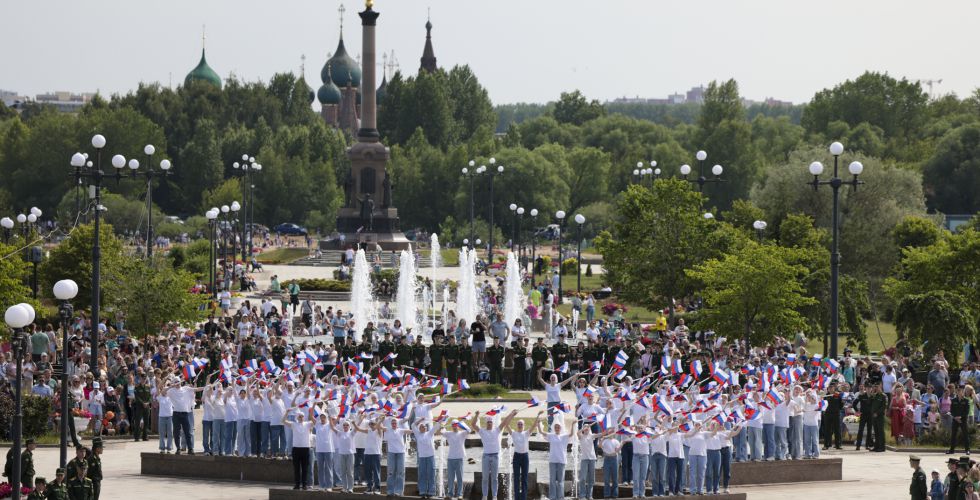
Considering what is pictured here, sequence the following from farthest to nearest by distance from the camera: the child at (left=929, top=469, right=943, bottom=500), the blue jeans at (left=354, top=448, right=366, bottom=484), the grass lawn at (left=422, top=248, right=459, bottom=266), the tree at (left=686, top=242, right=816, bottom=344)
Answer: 1. the grass lawn at (left=422, top=248, right=459, bottom=266)
2. the tree at (left=686, top=242, right=816, bottom=344)
3. the blue jeans at (left=354, top=448, right=366, bottom=484)
4. the child at (left=929, top=469, right=943, bottom=500)

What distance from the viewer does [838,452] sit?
99.1 ft

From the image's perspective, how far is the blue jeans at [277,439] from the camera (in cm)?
2667

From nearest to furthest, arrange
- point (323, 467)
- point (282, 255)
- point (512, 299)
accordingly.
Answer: point (323, 467), point (512, 299), point (282, 255)

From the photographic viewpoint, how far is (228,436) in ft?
89.2

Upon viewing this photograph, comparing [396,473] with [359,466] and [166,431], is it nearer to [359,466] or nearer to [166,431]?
[359,466]

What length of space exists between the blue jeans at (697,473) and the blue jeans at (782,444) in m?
3.17

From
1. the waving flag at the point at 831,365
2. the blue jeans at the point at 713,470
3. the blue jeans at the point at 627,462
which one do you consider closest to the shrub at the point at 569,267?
the waving flag at the point at 831,365

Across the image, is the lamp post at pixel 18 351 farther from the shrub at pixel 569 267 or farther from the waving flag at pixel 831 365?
the shrub at pixel 569 267

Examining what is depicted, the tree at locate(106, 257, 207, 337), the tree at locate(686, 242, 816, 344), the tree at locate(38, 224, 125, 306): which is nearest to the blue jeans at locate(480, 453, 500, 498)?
the tree at locate(686, 242, 816, 344)

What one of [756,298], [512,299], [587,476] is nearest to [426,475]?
[587,476]

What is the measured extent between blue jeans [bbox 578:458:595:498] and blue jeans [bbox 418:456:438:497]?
2.15 meters

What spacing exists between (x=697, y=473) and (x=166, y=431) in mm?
9314

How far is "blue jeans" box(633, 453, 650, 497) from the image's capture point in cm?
2402

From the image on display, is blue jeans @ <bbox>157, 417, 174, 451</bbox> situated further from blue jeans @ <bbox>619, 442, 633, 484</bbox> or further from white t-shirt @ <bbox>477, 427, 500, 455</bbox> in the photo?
blue jeans @ <bbox>619, 442, 633, 484</bbox>
